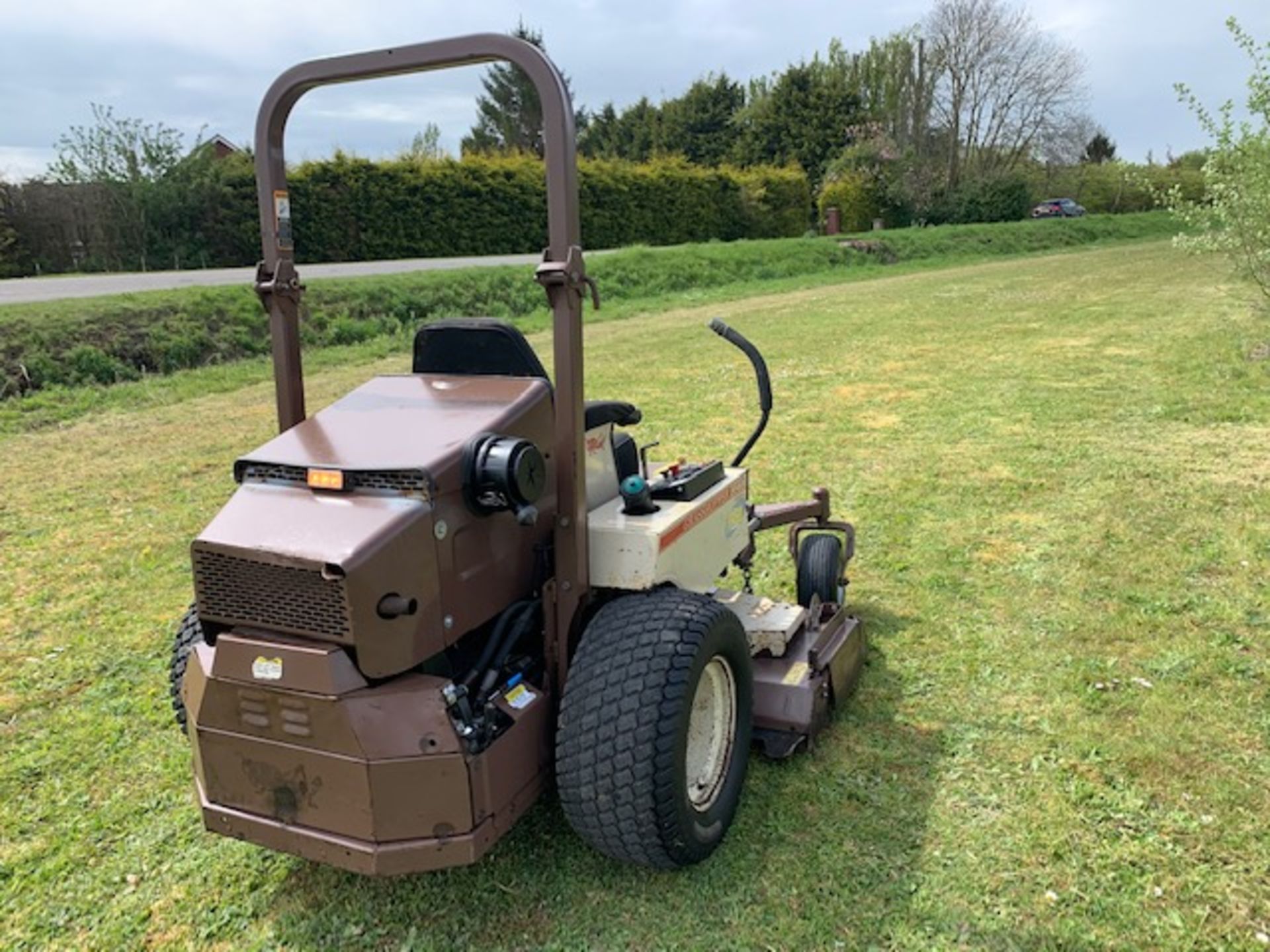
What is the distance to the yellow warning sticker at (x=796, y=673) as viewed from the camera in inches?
121

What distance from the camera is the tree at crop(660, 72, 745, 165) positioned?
150ft

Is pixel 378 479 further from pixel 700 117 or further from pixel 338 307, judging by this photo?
pixel 700 117

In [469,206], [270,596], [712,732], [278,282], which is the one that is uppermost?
[469,206]

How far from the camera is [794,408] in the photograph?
8422mm

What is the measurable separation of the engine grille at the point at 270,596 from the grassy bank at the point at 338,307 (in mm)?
8719

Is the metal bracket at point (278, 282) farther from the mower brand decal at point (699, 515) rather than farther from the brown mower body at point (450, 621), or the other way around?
the mower brand decal at point (699, 515)

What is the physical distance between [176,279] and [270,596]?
15.0 metres

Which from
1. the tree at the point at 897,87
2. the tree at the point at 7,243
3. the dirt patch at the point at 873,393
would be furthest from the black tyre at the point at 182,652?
the tree at the point at 897,87

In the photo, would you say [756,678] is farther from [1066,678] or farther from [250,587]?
[250,587]

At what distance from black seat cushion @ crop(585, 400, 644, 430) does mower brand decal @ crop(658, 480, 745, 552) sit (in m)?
0.36

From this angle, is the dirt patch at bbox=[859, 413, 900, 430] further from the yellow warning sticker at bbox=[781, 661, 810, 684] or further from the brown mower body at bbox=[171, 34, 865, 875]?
the brown mower body at bbox=[171, 34, 865, 875]

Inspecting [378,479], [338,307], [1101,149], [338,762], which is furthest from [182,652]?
[1101,149]

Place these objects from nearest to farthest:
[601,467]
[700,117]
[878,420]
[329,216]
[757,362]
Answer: [601,467], [757,362], [878,420], [329,216], [700,117]

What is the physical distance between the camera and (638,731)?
2363 millimetres
